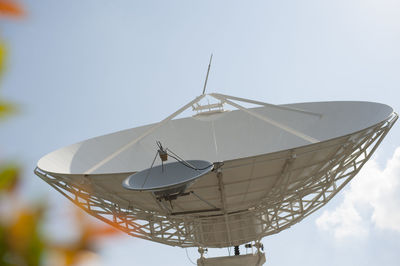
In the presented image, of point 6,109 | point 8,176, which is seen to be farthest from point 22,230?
point 6,109

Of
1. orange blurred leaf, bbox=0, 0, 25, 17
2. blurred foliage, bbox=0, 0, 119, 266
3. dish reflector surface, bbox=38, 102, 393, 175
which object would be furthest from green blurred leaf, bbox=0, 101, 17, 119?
dish reflector surface, bbox=38, 102, 393, 175

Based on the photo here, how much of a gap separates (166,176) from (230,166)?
2550mm

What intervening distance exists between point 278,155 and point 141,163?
9154 mm

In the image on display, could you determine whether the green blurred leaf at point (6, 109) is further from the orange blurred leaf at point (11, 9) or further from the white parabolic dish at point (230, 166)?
the white parabolic dish at point (230, 166)

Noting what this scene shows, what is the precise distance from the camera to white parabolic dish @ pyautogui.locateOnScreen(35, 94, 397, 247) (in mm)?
22719

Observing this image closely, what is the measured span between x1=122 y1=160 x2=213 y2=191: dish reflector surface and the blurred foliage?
17.5m

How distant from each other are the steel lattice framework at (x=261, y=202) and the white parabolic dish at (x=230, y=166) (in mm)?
53

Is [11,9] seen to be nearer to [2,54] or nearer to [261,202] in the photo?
[2,54]

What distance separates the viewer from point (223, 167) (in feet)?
68.1

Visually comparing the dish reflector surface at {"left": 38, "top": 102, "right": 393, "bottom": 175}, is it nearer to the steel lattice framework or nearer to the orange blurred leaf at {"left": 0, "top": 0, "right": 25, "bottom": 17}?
the steel lattice framework

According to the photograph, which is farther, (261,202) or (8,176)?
(261,202)

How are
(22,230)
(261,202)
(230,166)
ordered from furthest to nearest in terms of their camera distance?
(261,202) < (230,166) < (22,230)

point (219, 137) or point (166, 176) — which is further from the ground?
point (219, 137)

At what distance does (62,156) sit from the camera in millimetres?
26344
